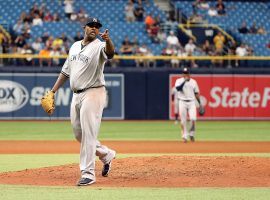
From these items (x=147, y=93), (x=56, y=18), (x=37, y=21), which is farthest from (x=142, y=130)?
(x=56, y=18)

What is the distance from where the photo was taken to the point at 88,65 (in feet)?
30.0

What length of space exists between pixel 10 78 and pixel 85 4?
17.8ft

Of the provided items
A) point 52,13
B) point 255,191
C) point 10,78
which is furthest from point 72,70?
point 52,13

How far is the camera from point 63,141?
699 inches

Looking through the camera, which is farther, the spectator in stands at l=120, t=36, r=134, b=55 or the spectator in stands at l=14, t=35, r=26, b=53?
the spectator in stands at l=120, t=36, r=134, b=55

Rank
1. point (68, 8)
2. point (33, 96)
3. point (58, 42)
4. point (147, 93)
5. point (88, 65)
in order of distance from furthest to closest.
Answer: point (68, 8) < point (147, 93) < point (33, 96) < point (58, 42) < point (88, 65)

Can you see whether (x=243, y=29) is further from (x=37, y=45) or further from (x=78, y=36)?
(x=37, y=45)

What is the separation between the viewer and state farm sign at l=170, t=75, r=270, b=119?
88.1 ft

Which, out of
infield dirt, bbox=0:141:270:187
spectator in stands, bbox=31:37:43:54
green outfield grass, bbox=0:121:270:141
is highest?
spectator in stands, bbox=31:37:43:54

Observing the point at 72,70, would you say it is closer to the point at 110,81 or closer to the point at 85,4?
the point at 110,81

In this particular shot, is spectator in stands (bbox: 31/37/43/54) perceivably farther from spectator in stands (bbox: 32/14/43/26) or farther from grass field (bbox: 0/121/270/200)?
grass field (bbox: 0/121/270/200)

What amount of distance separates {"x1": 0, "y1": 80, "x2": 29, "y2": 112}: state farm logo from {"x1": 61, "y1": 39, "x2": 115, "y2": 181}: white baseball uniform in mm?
16758

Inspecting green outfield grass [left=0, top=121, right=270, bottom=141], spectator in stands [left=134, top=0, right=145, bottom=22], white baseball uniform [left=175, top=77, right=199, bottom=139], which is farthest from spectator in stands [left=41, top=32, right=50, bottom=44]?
white baseball uniform [left=175, top=77, right=199, bottom=139]

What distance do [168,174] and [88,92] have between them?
1846mm
